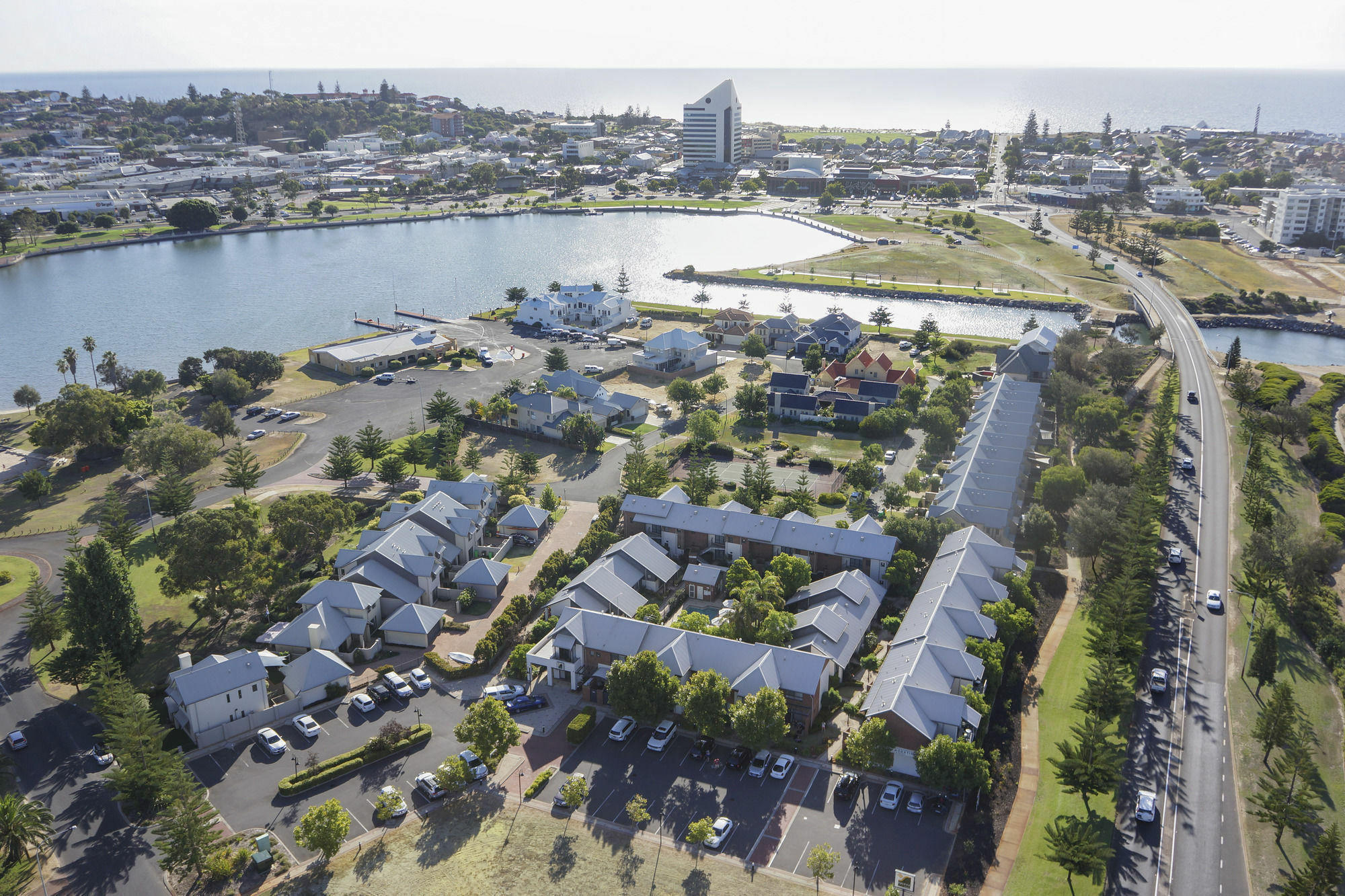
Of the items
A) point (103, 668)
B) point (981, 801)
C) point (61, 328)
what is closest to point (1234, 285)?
point (981, 801)

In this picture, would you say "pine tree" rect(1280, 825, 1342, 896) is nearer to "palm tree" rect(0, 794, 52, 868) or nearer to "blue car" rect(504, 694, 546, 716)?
"blue car" rect(504, 694, 546, 716)

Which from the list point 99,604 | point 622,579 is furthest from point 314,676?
point 622,579

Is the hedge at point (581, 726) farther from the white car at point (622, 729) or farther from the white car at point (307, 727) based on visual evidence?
the white car at point (307, 727)

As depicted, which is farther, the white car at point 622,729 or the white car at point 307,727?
the white car at point 307,727

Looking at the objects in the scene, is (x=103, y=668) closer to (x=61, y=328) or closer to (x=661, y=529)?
(x=661, y=529)

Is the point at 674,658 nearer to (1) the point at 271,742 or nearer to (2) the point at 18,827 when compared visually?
(1) the point at 271,742

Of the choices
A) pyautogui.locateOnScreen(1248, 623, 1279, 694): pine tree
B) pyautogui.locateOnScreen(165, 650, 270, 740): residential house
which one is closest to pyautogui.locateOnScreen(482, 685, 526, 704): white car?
pyautogui.locateOnScreen(165, 650, 270, 740): residential house

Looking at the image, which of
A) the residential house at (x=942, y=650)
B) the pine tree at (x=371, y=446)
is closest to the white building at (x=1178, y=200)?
the residential house at (x=942, y=650)
